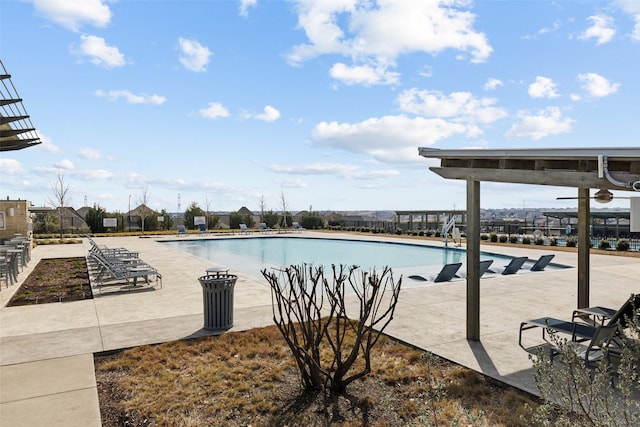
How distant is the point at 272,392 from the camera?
3.90 m

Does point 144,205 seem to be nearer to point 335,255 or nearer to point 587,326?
point 335,255

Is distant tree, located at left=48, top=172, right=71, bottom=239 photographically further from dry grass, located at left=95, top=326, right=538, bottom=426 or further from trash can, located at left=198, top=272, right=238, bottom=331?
dry grass, located at left=95, top=326, right=538, bottom=426

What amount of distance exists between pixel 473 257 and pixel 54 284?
9.47 meters

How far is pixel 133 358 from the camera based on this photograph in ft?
15.7

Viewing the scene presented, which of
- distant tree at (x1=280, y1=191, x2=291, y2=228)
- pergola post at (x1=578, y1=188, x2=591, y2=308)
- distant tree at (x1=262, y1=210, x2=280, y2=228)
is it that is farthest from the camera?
distant tree at (x1=262, y1=210, x2=280, y2=228)

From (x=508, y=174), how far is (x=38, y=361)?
5655 millimetres

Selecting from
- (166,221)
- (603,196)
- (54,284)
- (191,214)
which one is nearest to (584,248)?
(603,196)

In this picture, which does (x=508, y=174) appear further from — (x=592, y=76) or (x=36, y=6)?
(x=36, y=6)

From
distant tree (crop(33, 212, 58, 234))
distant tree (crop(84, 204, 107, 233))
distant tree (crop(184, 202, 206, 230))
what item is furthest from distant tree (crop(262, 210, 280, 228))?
distant tree (crop(33, 212, 58, 234))

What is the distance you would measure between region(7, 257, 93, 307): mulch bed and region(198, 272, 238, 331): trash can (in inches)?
156

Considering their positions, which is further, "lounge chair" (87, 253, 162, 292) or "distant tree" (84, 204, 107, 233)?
"distant tree" (84, 204, 107, 233)

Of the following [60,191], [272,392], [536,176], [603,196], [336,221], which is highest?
[60,191]

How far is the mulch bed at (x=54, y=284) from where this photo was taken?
27.3ft

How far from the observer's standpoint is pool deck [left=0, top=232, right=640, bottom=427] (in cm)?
388
